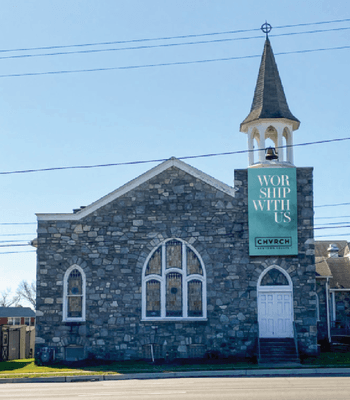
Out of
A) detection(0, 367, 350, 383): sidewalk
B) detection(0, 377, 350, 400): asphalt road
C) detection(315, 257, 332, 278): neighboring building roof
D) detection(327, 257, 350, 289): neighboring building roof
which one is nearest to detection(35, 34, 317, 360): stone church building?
detection(0, 367, 350, 383): sidewalk

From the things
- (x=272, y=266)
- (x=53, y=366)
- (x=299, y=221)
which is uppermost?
(x=299, y=221)

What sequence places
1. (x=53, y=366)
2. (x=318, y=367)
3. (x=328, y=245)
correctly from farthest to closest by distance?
1. (x=328, y=245)
2. (x=53, y=366)
3. (x=318, y=367)

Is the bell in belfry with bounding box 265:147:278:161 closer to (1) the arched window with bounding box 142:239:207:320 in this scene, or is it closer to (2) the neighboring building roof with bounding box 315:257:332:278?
(1) the arched window with bounding box 142:239:207:320

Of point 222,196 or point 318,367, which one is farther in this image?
point 222,196

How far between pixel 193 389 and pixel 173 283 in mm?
8680

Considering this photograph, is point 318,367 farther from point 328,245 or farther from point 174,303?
point 328,245

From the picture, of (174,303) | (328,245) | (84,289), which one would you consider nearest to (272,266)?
(174,303)

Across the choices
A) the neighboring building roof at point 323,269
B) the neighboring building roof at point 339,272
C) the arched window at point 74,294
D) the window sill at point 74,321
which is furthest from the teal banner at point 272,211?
the neighboring building roof at point 339,272

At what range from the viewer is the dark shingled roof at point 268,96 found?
24.5 metres

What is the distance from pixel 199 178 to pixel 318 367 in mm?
8629

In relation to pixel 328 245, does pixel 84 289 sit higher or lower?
lower

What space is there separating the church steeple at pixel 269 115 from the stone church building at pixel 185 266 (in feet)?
0.34

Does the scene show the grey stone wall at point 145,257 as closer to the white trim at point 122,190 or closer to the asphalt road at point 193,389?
the white trim at point 122,190

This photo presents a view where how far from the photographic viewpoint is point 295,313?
23047mm
